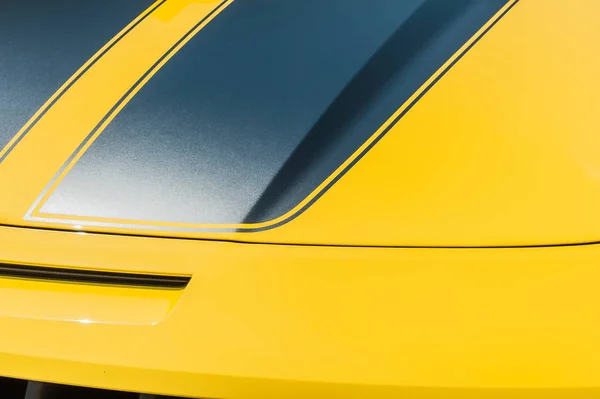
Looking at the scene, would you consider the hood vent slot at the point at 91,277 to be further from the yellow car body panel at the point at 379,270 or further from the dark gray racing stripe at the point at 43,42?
the dark gray racing stripe at the point at 43,42

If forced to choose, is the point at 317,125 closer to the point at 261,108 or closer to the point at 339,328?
the point at 261,108

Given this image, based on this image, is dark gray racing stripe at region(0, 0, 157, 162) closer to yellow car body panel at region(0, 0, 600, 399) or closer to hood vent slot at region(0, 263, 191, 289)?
yellow car body panel at region(0, 0, 600, 399)

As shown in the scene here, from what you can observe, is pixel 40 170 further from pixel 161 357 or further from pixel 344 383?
pixel 344 383

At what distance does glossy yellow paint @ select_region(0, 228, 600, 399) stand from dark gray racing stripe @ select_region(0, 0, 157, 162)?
352 mm

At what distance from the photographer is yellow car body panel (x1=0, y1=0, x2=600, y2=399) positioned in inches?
27.1

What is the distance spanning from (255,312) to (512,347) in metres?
0.30

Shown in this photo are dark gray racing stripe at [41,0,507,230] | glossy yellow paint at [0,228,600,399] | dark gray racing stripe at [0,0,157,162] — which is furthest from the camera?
dark gray racing stripe at [0,0,157,162]

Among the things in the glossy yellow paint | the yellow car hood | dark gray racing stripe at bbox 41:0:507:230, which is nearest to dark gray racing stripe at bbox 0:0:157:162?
the yellow car hood

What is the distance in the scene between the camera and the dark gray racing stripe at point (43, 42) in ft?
3.18

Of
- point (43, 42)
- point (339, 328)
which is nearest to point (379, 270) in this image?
point (339, 328)

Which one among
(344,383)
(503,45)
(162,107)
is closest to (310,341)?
(344,383)

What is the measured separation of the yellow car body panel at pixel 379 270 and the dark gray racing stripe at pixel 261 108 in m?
0.03

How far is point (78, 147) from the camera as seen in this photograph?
89 centimetres

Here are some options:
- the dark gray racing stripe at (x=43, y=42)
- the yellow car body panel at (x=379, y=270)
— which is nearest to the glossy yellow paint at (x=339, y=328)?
the yellow car body panel at (x=379, y=270)
